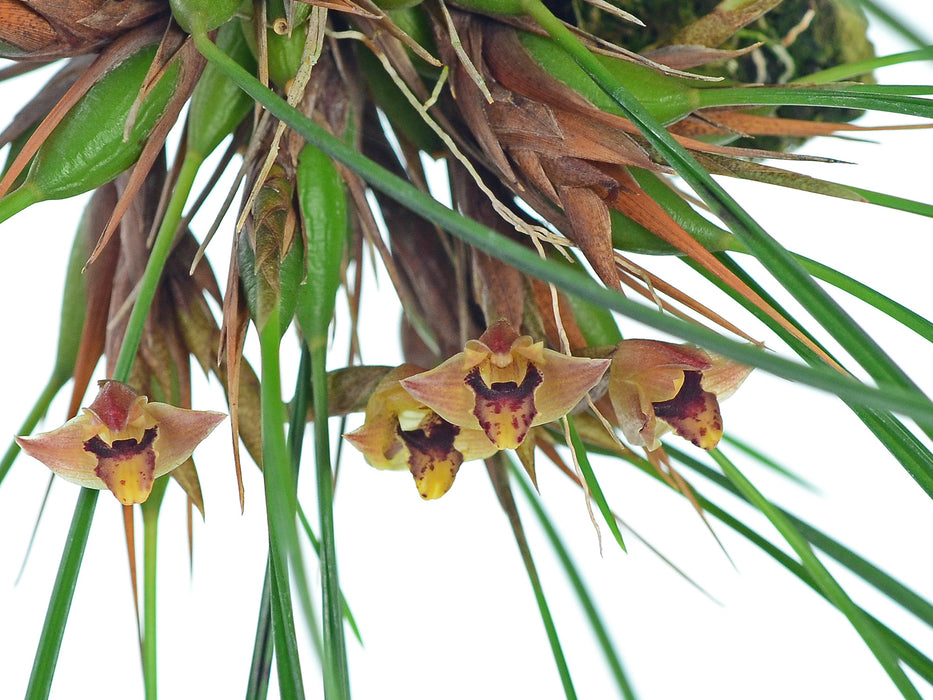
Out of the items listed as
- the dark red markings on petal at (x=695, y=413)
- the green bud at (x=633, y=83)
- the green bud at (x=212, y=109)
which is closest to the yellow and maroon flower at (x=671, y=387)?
the dark red markings on petal at (x=695, y=413)

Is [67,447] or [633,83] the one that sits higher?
[633,83]

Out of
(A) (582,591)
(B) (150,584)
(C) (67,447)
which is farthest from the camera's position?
(A) (582,591)

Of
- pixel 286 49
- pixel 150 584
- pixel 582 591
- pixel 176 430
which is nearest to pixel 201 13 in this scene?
pixel 286 49

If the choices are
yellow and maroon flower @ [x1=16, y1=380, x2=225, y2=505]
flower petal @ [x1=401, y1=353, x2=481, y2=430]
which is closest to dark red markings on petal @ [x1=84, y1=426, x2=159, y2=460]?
yellow and maroon flower @ [x1=16, y1=380, x2=225, y2=505]

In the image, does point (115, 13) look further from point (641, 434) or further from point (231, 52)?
point (641, 434)

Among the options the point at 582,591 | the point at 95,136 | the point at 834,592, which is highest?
the point at 95,136

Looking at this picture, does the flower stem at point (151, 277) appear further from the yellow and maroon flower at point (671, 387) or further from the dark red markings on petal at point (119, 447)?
the yellow and maroon flower at point (671, 387)

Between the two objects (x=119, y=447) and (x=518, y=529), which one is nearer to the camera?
(x=119, y=447)

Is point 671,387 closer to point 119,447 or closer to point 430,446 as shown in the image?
point 430,446

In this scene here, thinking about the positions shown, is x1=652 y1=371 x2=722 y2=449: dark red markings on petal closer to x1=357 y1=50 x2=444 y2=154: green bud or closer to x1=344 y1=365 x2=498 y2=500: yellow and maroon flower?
x1=344 y1=365 x2=498 y2=500: yellow and maroon flower
